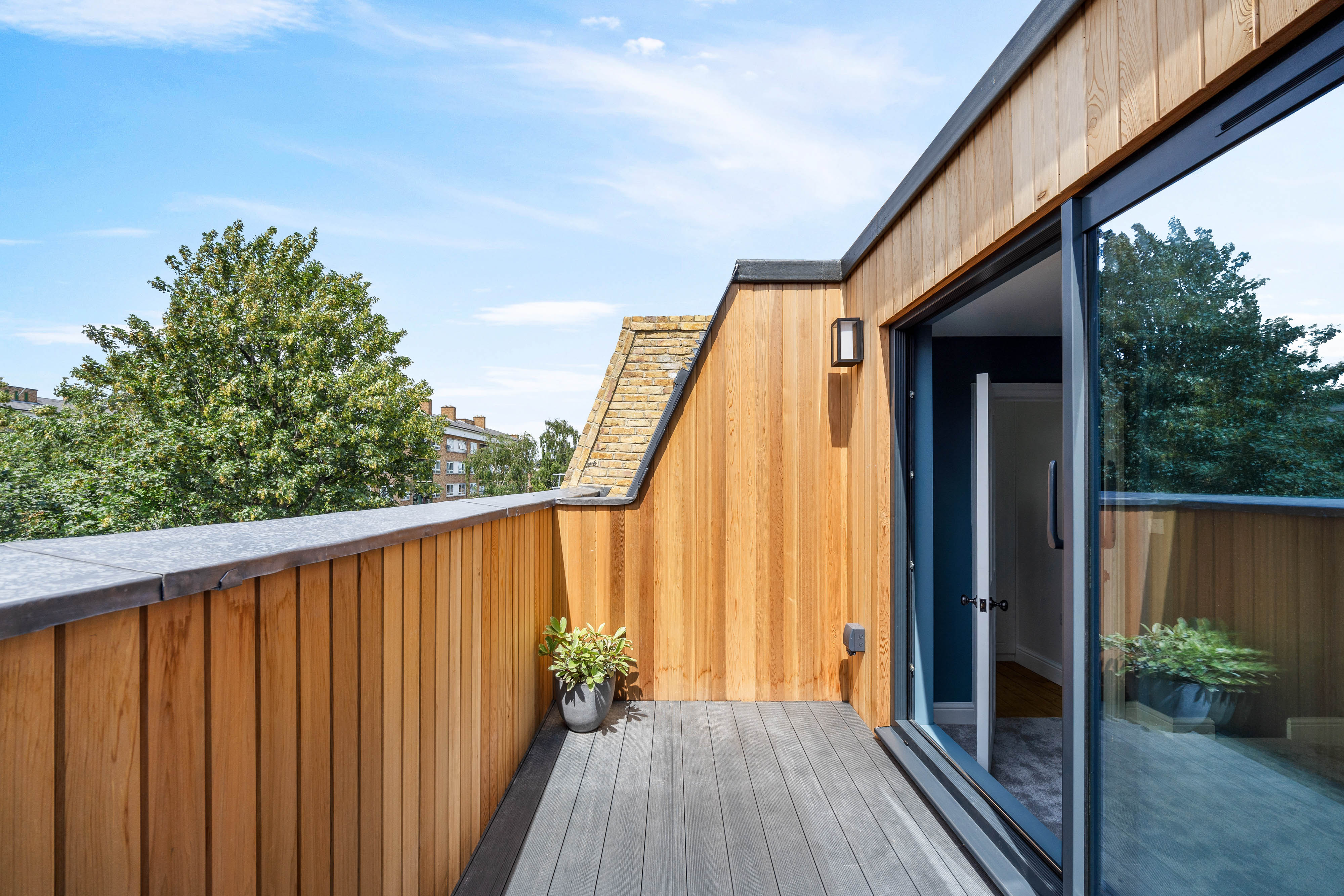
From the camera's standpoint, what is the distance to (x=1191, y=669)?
1.31 meters

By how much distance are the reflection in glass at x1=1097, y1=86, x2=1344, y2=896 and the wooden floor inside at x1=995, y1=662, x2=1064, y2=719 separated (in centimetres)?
214

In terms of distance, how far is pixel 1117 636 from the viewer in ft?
4.94

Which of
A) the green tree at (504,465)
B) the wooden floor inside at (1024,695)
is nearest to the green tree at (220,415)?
the wooden floor inside at (1024,695)

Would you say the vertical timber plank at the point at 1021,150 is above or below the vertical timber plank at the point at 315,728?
above

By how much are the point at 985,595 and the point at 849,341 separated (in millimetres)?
1539

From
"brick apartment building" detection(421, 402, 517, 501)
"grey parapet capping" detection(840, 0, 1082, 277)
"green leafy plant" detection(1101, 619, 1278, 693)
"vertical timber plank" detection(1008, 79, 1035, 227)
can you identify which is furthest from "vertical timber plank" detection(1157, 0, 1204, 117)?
Answer: "brick apartment building" detection(421, 402, 517, 501)

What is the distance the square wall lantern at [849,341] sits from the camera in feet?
11.3

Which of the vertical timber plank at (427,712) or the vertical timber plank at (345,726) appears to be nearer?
the vertical timber plank at (345,726)

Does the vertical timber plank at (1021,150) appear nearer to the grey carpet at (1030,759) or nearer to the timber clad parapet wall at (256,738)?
the grey carpet at (1030,759)

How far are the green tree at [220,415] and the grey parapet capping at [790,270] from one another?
13.5 metres

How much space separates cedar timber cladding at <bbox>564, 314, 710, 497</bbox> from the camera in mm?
6004

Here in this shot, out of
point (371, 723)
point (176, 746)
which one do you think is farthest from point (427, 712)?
point (176, 746)

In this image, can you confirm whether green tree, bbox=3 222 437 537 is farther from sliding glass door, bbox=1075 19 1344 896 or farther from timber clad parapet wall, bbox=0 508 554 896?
sliding glass door, bbox=1075 19 1344 896

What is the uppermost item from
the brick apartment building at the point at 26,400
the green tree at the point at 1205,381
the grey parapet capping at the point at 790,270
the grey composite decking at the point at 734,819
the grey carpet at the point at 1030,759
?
the brick apartment building at the point at 26,400
